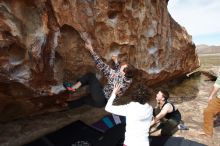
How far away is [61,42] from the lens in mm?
7625

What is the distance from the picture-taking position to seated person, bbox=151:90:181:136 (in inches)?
279

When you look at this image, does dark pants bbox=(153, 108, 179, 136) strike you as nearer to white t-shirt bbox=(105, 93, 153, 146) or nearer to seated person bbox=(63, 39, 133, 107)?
seated person bbox=(63, 39, 133, 107)

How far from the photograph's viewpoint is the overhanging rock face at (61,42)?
648cm

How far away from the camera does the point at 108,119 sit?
845 cm

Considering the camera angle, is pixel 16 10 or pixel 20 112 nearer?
pixel 16 10

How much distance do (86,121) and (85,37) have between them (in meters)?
2.23

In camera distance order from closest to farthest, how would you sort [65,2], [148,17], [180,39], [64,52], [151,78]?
[65,2] → [64,52] → [148,17] → [151,78] → [180,39]

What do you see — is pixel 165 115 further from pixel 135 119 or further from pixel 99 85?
pixel 135 119

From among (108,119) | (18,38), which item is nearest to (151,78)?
(108,119)

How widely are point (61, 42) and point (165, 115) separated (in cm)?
279

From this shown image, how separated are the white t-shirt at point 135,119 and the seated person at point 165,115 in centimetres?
166

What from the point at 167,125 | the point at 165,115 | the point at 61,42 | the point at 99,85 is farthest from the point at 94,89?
the point at 167,125

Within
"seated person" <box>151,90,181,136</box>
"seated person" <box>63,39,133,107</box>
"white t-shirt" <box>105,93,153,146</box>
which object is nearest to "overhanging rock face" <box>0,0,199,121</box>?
"seated person" <box>63,39,133,107</box>

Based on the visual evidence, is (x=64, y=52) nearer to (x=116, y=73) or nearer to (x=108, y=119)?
(x=116, y=73)
